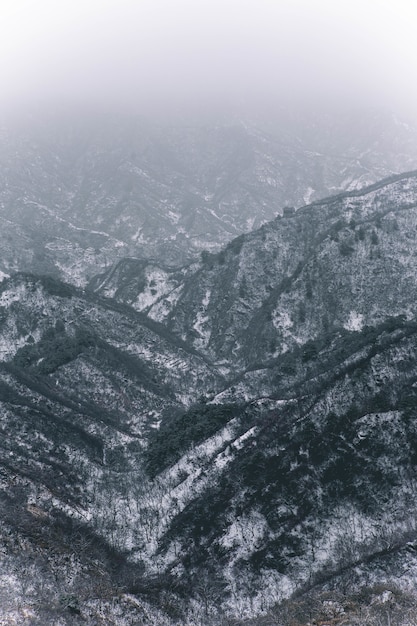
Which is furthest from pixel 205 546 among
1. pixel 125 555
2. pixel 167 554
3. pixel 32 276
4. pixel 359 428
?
pixel 32 276

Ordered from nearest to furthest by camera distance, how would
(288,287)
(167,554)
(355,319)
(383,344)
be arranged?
(167,554)
(383,344)
(355,319)
(288,287)

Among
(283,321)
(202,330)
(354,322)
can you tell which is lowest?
(202,330)

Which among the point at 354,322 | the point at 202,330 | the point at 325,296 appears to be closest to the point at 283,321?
the point at 325,296

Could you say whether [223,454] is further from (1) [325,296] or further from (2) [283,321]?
(1) [325,296]

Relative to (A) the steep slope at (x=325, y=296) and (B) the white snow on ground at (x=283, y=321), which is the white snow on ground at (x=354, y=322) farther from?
(B) the white snow on ground at (x=283, y=321)

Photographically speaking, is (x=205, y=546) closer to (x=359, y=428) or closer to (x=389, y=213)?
(x=359, y=428)

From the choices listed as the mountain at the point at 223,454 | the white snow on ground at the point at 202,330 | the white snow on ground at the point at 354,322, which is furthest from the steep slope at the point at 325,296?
the mountain at the point at 223,454
